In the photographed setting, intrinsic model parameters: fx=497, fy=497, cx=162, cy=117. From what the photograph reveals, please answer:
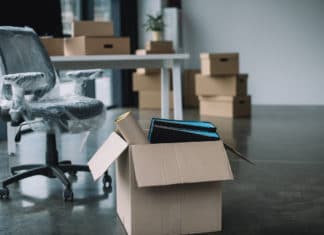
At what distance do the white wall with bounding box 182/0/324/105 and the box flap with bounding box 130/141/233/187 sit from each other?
558 cm

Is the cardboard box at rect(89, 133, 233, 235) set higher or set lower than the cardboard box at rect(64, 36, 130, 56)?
lower

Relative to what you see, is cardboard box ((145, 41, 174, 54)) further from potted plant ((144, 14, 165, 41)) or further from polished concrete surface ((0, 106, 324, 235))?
polished concrete surface ((0, 106, 324, 235))

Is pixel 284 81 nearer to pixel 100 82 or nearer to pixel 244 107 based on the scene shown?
pixel 244 107

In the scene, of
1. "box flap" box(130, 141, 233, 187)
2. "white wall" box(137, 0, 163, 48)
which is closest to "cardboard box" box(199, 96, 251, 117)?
"white wall" box(137, 0, 163, 48)

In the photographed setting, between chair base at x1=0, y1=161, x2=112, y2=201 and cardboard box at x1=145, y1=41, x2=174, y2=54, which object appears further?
cardboard box at x1=145, y1=41, x2=174, y2=54

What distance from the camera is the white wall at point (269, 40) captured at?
23.4 ft

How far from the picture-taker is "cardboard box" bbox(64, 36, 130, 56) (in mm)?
3145

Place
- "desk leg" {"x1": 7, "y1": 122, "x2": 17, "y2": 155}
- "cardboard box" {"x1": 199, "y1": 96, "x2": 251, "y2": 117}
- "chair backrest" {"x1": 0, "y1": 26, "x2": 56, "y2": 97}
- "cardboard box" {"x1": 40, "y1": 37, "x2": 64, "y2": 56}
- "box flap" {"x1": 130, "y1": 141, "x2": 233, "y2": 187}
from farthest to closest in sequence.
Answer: "cardboard box" {"x1": 199, "y1": 96, "x2": 251, "y2": 117} < "desk leg" {"x1": 7, "y1": 122, "x2": 17, "y2": 155} < "cardboard box" {"x1": 40, "y1": 37, "x2": 64, "y2": 56} < "chair backrest" {"x1": 0, "y1": 26, "x2": 56, "y2": 97} < "box flap" {"x1": 130, "y1": 141, "x2": 233, "y2": 187}

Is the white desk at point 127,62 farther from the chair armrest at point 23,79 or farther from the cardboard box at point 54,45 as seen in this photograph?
the chair armrest at point 23,79

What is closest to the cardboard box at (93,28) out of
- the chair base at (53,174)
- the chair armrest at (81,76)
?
the chair armrest at (81,76)

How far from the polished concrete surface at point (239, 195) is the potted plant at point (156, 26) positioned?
2.97 meters

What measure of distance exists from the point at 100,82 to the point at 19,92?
430 cm

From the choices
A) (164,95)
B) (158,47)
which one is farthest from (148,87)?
(164,95)

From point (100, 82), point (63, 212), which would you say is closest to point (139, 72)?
point (100, 82)
